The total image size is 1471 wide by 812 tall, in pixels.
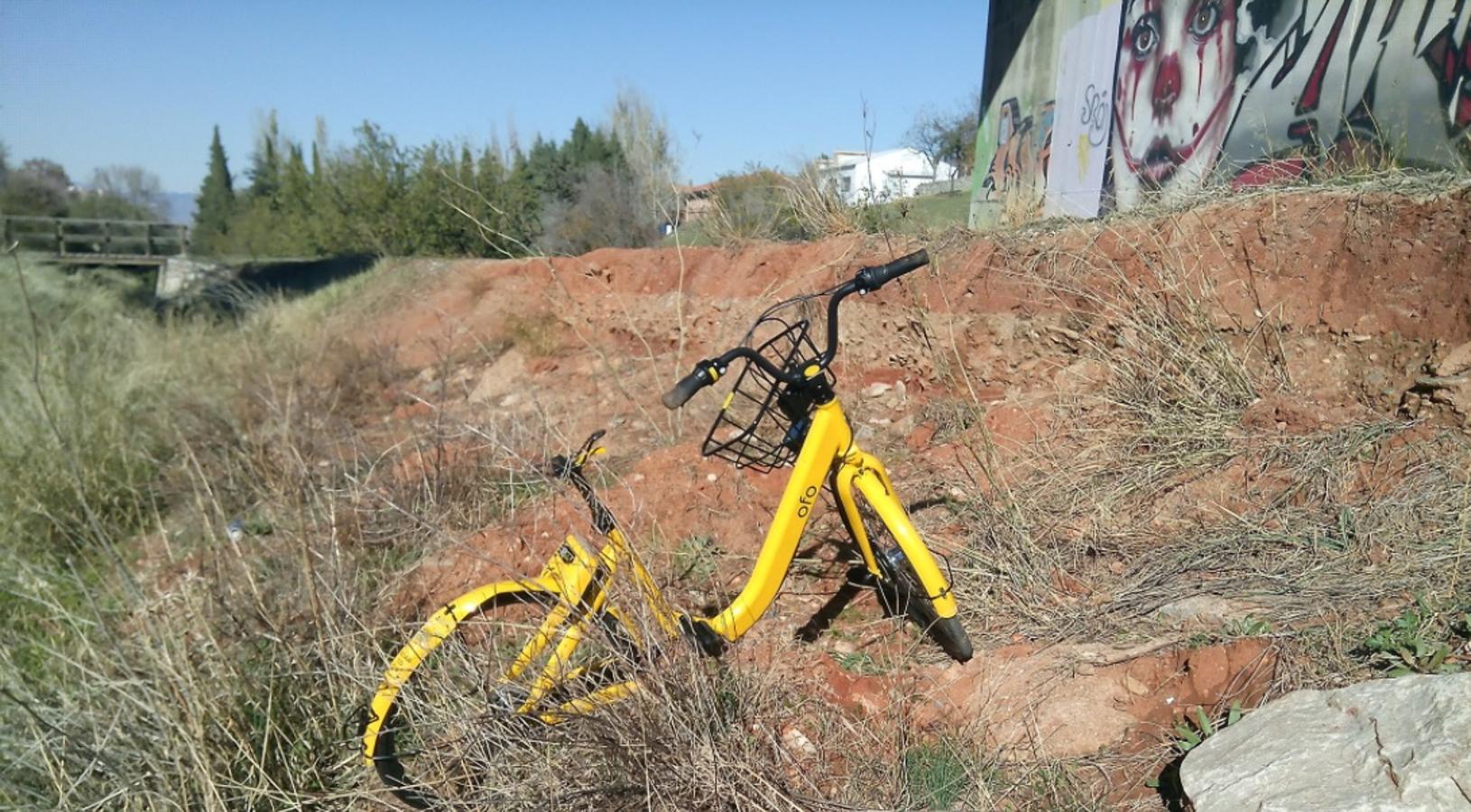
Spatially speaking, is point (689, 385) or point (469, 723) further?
point (689, 385)

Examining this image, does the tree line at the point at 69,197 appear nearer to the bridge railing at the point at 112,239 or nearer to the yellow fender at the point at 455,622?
the bridge railing at the point at 112,239

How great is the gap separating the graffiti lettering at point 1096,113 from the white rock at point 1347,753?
9947 millimetres

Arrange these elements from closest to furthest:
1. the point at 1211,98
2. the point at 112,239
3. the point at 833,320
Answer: the point at 833,320 < the point at 1211,98 < the point at 112,239

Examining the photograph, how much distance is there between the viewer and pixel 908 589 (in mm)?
3391

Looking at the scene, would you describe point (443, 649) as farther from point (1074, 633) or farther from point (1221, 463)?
point (1221, 463)

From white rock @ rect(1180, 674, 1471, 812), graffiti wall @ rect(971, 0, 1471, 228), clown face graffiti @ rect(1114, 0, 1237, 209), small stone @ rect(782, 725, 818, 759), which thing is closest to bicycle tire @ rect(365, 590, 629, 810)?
small stone @ rect(782, 725, 818, 759)


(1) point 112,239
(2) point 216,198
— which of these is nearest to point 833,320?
(1) point 112,239

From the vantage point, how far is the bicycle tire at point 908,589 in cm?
328

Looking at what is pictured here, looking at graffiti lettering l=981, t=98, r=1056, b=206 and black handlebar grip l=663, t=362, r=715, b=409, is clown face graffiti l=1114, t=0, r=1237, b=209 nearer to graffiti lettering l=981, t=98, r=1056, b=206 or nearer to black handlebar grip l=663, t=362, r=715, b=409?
graffiti lettering l=981, t=98, r=1056, b=206

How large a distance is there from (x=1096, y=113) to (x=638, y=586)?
10.6m

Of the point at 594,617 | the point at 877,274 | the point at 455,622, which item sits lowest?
the point at 455,622

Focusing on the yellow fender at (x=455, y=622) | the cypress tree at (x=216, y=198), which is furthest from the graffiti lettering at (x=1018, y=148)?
the cypress tree at (x=216, y=198)

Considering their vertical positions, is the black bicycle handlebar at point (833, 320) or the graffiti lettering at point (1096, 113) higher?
the graffiti lettering at point (1096, 113)

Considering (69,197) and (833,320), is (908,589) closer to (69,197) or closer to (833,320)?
(833,320)
